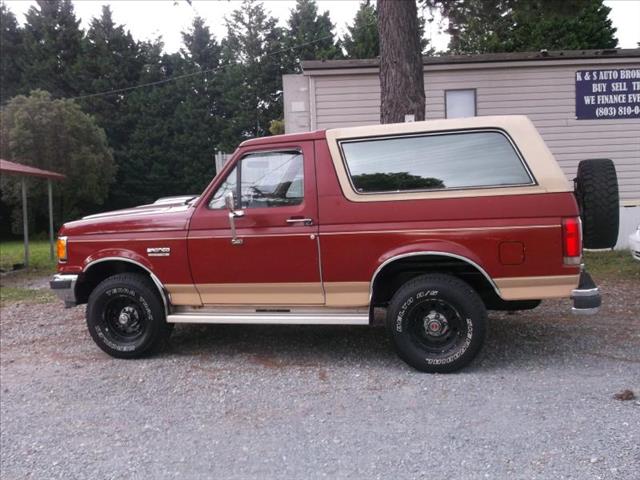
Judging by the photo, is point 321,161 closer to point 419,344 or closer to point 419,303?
point 419,303

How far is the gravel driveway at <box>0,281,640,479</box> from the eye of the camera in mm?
3293

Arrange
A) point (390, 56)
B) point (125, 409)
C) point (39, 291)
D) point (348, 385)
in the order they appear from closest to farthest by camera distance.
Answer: point (125, 409) → point (348, 385) → point (390, 56) → point (39, 291)

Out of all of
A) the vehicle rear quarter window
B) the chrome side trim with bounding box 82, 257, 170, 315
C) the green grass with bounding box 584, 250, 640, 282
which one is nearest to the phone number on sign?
the green grass with bounding box 584, 250, 640, 282

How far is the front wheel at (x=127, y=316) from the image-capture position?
5.20 m

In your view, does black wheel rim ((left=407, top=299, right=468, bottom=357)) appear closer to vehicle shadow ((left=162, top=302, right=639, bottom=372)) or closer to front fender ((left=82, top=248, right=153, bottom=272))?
vehicle shadow ((left=162, top=302, right=639, bottom=372))

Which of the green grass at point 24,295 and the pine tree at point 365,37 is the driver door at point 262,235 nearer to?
the green grass at point 24,295

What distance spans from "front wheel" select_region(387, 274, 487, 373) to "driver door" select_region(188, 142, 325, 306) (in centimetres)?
73

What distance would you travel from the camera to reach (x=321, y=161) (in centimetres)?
482

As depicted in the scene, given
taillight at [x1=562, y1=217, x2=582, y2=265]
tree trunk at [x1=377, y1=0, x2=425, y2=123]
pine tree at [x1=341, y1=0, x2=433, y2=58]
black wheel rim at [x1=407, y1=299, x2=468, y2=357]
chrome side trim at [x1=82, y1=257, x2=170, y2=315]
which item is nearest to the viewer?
taillight at [x1=562, y1=217, x2=582, y2=265]

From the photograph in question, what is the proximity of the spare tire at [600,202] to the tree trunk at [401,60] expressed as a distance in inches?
138

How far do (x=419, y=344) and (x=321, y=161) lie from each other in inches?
69.1

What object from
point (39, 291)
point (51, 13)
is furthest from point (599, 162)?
point (51, 13)

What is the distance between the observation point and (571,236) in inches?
169

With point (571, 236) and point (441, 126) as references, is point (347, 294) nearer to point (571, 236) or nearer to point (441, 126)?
point (441, 126)
